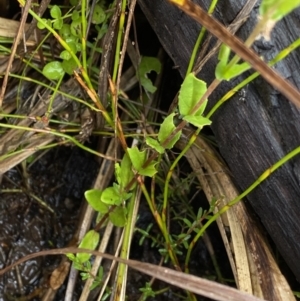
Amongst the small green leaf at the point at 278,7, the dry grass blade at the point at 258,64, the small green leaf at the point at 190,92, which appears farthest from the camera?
the small green leaf at the point at 190,92

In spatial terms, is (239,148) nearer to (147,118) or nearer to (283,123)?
(283,123)

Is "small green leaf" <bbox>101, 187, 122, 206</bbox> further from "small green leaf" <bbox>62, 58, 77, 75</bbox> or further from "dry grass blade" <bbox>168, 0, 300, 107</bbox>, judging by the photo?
"dry grass blade" <bbox>168, 0, 300, 107</bbox>

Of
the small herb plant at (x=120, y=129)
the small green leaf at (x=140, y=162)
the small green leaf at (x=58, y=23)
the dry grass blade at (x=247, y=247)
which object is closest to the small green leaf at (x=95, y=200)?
the small herb plant at (x=120, y=129)

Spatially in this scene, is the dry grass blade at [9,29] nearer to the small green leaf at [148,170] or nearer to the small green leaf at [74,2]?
the small green leaf at [74,2]

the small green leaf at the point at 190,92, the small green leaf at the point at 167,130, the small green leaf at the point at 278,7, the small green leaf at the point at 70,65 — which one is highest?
the small green leaf at the point at 278,7

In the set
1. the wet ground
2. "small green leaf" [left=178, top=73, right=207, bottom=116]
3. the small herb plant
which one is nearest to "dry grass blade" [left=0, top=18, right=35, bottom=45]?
the small herb plant

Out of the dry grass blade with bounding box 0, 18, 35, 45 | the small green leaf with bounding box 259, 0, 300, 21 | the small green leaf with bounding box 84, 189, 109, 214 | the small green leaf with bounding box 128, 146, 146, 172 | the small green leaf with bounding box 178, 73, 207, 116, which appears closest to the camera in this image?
the small green leaf with bounding box 259, 0, 300, 21
